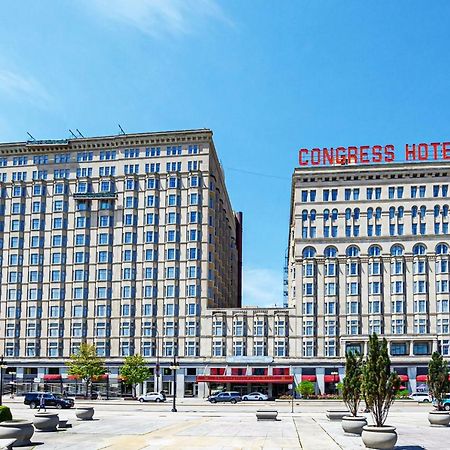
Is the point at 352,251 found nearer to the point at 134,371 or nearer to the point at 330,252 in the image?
the point at 330,252

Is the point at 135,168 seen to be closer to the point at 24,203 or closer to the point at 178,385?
the point at 24,203

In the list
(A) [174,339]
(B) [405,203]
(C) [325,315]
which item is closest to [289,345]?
(C) [325,315]

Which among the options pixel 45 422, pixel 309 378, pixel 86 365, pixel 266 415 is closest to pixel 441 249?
pixel 309 378

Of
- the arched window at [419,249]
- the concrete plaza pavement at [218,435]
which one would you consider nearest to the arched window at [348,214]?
the arched window at [419,249]

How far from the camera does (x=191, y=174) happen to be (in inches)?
4306

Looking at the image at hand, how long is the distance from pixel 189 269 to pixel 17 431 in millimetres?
75159

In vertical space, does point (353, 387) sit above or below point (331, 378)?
above

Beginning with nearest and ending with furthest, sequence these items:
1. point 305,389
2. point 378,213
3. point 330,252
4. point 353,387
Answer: point 353,387 < point 305,389 < point 378,213 < point 330,252

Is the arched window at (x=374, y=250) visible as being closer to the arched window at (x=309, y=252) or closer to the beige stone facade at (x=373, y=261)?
the beige stone facade at (x=373, y=261)

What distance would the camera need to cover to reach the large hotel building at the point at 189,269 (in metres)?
104

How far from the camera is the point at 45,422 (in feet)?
132

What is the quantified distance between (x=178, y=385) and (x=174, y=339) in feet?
22.4

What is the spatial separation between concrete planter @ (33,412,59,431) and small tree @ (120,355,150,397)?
5920 centimetres

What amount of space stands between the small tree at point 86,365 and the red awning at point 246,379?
14.9 m
